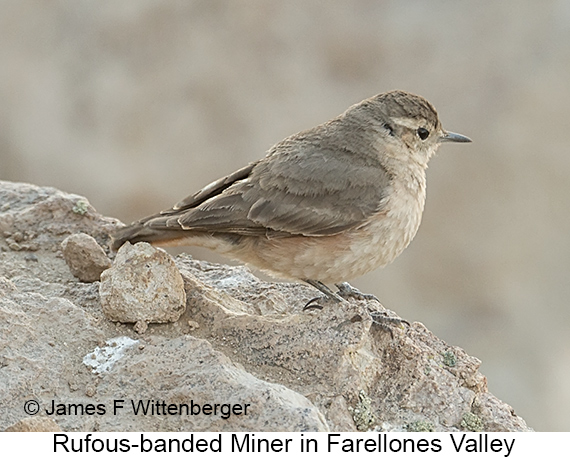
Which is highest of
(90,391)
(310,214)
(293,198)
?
(293,198)

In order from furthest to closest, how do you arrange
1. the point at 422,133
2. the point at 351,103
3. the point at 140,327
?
the point at 351,103
the point at 422,133
the point at 140,327

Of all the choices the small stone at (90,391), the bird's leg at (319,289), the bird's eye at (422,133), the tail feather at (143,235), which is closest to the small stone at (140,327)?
the small stone at (90,391)

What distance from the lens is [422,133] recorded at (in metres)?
5.91

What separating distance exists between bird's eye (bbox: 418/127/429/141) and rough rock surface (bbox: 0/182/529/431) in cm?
130

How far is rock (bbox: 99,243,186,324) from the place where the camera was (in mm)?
4828

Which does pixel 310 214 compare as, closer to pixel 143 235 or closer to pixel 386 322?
pixel 386 322

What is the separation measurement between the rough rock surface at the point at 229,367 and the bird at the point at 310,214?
1.01ft

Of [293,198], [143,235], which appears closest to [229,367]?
[143,235]

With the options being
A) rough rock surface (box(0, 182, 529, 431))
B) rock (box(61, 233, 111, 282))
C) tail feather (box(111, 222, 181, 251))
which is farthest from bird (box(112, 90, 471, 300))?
rough rock surface (box(0, 182, 529, 431))

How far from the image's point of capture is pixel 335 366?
462 centimetres

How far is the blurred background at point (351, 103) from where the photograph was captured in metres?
10.8

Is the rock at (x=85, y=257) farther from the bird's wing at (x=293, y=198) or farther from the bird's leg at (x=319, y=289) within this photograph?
the bird's leg at (x=319, y=289)

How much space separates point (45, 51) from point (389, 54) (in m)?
4.93

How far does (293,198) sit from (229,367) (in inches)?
56.6
